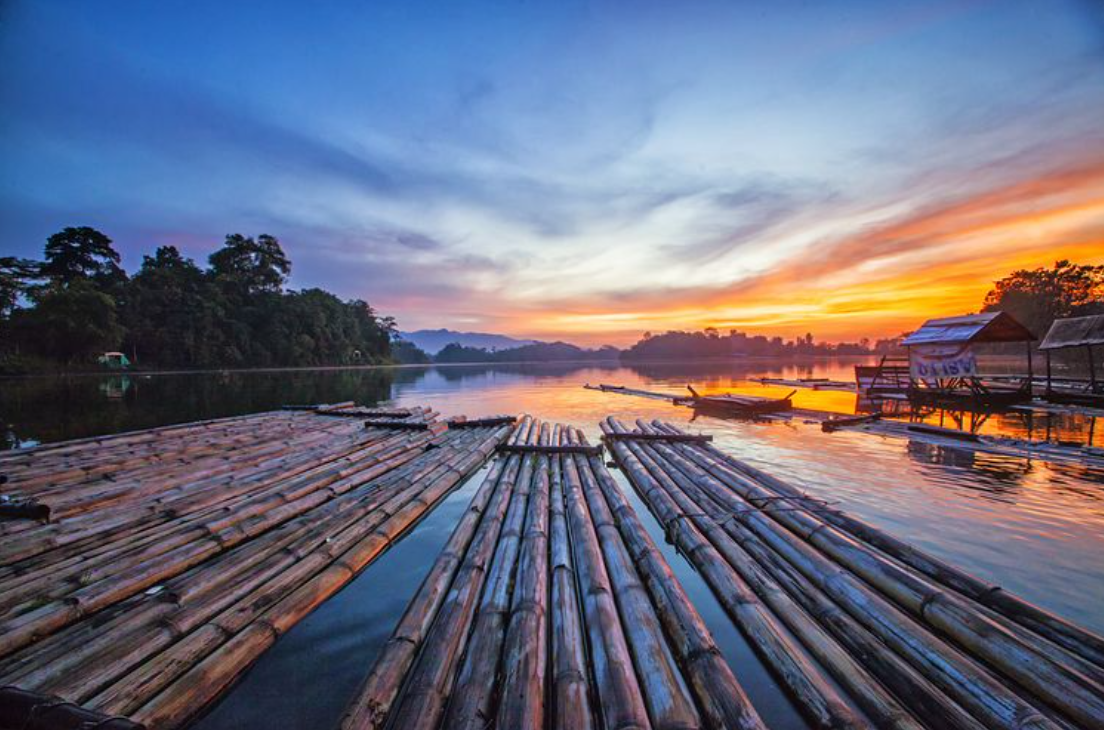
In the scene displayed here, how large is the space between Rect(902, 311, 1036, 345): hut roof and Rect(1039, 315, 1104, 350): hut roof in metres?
1.22

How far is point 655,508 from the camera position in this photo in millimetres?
8711

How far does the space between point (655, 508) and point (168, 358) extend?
303 feet

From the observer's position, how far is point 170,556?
555 cm

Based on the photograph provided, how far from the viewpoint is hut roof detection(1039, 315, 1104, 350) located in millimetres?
22109

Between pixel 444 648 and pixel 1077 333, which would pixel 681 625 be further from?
pixel 1077 333

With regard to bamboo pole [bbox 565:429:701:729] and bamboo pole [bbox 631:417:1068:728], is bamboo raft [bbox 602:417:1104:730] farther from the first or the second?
bamboo pole [bbox 565:429:701:729]

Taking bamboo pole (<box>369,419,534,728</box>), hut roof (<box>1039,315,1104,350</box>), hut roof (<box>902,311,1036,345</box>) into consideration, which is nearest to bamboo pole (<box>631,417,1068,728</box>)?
bamboo pole (<box>369,419,534,728</box>)

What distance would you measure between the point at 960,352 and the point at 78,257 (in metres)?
116

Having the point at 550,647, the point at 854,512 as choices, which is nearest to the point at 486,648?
the point at 550,647

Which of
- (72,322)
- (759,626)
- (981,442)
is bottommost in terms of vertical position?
(981,442)

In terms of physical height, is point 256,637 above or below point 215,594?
below

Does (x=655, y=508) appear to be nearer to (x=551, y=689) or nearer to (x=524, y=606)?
(x=524, y=606)

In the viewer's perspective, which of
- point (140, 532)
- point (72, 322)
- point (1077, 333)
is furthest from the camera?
point (72, 322)

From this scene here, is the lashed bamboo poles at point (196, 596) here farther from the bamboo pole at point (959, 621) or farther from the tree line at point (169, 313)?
the tree line at point (169, 313)
